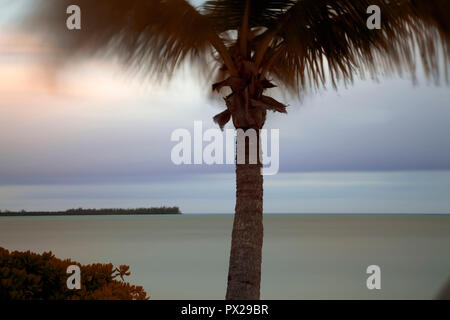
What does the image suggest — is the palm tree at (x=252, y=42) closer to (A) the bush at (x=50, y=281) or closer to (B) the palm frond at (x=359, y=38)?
(B) the palm frond at (x=359, y=38)

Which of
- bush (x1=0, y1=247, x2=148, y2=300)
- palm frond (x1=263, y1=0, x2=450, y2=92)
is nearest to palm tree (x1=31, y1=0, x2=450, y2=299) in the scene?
Result: palm frond (x1=263, y1=0, x2=450, y2=92)

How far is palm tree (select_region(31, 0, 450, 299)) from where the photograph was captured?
176 inches

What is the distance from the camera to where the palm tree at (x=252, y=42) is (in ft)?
14.6

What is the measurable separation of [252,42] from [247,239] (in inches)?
83.2

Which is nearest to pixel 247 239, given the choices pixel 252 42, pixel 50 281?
pixel 50 281

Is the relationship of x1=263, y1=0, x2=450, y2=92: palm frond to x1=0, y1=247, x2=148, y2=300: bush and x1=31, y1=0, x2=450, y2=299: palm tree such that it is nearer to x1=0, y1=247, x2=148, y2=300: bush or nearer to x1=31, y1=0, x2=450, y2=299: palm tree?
x1=31, y1=0, x2=450, y2=299: palm tree

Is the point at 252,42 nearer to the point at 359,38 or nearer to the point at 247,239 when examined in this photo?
the point at 359,38

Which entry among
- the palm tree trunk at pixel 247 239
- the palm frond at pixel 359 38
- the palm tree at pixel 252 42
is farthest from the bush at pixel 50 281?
the palm frond at pixel 359 38

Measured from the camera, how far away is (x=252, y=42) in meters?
5.41
